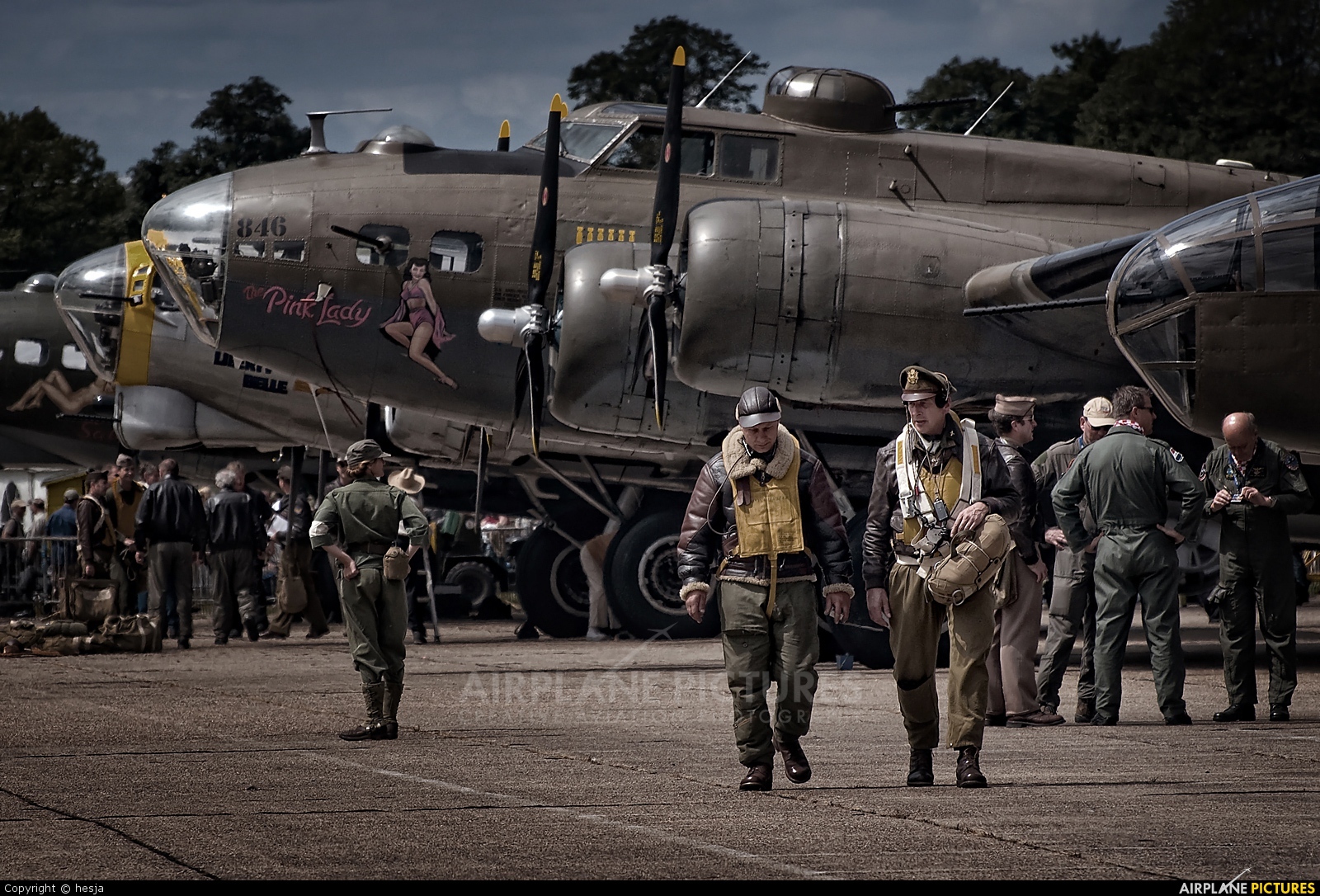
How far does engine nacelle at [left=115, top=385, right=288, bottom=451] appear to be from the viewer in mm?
21453

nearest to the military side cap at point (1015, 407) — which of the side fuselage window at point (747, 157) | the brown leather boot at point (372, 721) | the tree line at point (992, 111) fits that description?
the brown leather boot at point (372, 721)

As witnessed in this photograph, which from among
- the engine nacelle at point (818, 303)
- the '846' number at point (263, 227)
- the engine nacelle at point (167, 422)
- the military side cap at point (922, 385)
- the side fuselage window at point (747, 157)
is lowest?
the military side cap at point (922, 385)

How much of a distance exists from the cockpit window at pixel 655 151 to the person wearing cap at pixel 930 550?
8620 mm

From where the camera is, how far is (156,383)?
69.2ft

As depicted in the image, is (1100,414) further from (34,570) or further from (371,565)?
(34,570)

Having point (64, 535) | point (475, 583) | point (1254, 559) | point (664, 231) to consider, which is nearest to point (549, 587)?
point (475, 583)

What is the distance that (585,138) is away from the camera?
1683 cm

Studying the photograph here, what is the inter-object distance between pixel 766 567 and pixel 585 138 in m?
9.74

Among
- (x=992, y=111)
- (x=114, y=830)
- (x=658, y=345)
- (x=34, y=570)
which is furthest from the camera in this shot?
(x=992, y=111)

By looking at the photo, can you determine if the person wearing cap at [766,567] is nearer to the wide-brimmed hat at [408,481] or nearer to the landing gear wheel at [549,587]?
the wide-brimmed hat at [408,481]

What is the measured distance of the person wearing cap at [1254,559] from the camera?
34.5 ft

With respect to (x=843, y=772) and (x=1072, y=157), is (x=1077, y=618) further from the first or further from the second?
(x=1072, y=157)

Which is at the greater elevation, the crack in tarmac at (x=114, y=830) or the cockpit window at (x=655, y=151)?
the cockpit window at (x=655, y=151)
